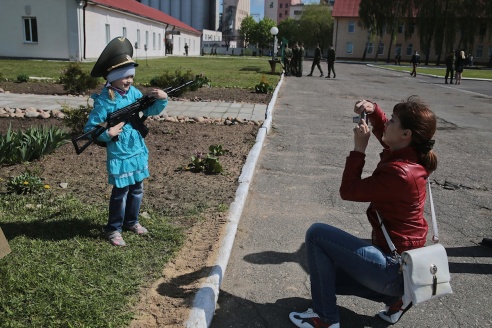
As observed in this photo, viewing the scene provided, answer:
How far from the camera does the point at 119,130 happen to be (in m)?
3.40

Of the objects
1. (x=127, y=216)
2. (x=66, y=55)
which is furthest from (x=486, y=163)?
(x=66, y=55)

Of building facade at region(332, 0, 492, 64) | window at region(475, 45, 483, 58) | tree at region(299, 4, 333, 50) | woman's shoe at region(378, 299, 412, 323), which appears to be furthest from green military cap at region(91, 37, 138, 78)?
tree at region(299, 4, 333, 50)

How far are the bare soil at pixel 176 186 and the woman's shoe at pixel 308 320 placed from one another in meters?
0.71

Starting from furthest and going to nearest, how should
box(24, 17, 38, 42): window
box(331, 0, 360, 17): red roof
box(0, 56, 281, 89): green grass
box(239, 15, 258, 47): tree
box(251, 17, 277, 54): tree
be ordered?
box(239, 15, 258, 47): tree
box(251, 17, 277, 54): tree
box(331, 0, 360, 17): red roof
box(24, 17, 38, 42): window
box(0, 56, 281, 89): green grass

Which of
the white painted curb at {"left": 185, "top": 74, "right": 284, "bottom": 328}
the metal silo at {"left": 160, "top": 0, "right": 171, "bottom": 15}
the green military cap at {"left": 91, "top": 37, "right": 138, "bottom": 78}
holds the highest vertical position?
the metal silo at {"left": 160, "top": 0, "right": 171, "bottom": 15}

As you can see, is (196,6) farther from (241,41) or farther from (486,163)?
(486,163)

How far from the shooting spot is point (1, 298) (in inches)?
108

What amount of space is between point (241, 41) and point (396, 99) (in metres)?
113

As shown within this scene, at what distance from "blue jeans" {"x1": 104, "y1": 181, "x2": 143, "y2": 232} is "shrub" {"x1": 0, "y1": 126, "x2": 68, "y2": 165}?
2559 millimetres

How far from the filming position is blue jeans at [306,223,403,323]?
254 centimetres

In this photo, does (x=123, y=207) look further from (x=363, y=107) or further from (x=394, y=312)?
(x=394, y=312)

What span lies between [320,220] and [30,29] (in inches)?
1284

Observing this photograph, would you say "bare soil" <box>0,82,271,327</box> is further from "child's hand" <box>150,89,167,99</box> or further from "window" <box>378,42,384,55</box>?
"window" <box>378,42,384,55</box>

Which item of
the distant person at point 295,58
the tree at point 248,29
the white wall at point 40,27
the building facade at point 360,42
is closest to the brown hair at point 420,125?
the distant person at point 295,58
